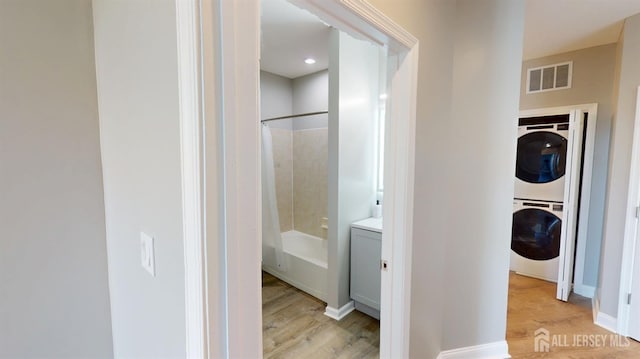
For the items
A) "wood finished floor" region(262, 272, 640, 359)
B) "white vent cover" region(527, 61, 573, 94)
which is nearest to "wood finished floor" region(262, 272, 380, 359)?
"wood finished floor" region(262, 272, 640, 359)

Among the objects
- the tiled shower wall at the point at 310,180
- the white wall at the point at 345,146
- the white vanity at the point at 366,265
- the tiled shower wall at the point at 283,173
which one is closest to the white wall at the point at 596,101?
the white wall at the point at 345,146

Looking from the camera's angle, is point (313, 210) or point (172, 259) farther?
point (313, 210)

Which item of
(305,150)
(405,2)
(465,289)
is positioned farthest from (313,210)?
(405,2)

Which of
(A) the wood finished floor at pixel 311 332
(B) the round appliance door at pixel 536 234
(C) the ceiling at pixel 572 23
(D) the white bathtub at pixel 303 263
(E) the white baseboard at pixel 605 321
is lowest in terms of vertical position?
(A) the wood finished floor at pixel 311 332

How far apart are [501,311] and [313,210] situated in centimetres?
234

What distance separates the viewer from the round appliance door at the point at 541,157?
313cm

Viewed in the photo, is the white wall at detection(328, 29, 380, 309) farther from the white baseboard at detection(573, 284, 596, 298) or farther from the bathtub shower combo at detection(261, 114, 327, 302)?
the white baseboard at detection(573, 284, 596, 298)

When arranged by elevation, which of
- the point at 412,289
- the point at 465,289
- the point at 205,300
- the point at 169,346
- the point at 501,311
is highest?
the point at 205,300

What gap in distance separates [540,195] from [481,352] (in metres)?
2.27

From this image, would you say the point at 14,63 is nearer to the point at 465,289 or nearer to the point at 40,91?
the point at 40,91

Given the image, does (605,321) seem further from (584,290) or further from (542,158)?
(542,158)

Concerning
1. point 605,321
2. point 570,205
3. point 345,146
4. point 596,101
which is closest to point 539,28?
point 596,101

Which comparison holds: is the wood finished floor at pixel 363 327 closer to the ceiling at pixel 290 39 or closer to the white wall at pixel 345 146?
the white wall at pixel 345 146

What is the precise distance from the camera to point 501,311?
1.95 metres
